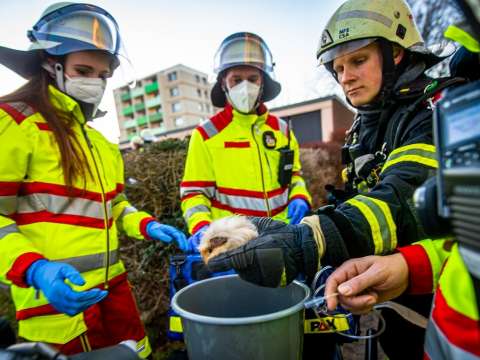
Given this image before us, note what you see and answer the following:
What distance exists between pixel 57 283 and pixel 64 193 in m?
0.50

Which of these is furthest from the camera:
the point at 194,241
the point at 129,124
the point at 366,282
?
the point at 129,124

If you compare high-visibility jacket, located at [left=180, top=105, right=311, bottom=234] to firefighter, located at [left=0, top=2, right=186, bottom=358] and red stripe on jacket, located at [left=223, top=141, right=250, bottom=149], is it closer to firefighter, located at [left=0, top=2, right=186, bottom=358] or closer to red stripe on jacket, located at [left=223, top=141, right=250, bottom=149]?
red stripe on jacket, located at [left=223, top=141, right=250, bottom=149]

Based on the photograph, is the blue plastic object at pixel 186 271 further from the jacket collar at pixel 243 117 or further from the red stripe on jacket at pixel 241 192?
the jacket collar at pixel 243 117

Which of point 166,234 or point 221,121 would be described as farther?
point 221,121

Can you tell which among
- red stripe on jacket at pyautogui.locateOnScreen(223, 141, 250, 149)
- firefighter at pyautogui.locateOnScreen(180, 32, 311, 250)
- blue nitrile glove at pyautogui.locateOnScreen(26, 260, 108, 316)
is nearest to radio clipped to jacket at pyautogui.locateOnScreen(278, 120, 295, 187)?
firefighter at pyautogui.locateOnScreen(180, 32, 311, 250)

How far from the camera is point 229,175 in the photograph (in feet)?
7.41

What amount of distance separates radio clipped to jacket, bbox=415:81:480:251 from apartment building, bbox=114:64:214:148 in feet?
157

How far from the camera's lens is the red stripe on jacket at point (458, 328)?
1.92 ft

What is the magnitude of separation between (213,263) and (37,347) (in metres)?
0.51

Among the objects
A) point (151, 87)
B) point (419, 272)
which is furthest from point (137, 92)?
point (419, 272)

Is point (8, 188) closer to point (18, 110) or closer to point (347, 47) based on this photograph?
point (18, 110)

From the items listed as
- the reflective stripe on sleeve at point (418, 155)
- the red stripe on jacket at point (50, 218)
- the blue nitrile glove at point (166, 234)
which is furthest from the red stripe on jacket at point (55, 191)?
the reflective stripe on sleeve at point (418, 155)

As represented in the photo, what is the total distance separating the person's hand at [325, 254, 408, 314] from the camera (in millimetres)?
913

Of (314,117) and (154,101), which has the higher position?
(154,101)
